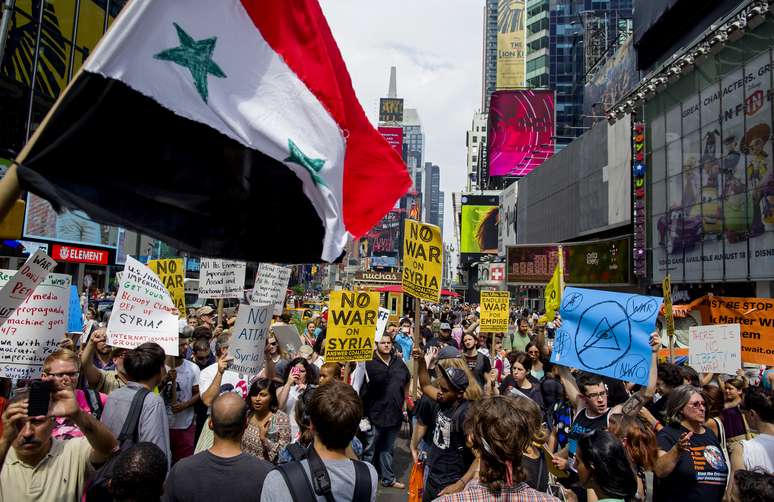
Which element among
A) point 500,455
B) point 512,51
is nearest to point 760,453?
point 500,455

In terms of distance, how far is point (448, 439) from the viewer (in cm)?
456

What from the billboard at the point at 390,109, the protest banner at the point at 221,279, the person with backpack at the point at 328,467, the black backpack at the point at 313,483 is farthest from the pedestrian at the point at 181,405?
the billboard at the point at 390,109

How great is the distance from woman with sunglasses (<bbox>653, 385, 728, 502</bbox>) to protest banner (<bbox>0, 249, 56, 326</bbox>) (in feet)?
13.5

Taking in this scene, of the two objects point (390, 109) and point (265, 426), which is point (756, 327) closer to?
point (265, 426)

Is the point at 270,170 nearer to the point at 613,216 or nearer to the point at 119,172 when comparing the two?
the point at 119,172

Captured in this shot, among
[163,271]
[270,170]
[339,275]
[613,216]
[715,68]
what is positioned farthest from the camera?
[339,275]

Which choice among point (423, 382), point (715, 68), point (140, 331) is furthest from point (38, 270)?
point (715, 68)

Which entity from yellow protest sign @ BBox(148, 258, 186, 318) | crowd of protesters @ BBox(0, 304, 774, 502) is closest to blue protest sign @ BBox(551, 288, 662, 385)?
crowd of protesters @ BBox(0, 304, 774, 502)

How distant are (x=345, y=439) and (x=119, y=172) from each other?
1.72m

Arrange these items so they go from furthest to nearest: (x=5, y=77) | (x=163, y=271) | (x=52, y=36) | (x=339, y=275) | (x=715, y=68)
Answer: (x=339, y=275), (x=715, y=68), (x=52, y=36), (x=5, y=77), (x=163, y=271)

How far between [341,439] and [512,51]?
113 m

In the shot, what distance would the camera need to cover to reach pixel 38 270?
348 cm

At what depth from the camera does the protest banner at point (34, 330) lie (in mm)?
3641

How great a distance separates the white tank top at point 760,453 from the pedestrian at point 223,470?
350cm
